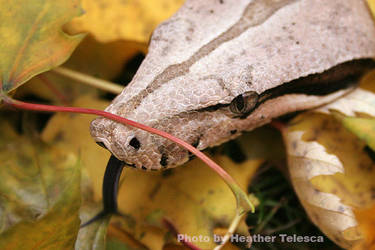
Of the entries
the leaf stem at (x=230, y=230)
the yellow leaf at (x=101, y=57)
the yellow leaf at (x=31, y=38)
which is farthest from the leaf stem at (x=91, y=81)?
the leaf stem at (x=230, y=230)

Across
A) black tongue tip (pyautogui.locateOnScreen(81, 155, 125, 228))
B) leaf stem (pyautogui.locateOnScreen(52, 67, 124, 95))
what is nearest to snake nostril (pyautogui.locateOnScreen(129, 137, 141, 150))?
black tongue tip (pyautogui.locateOnScreen(81, 155, 125, 228))

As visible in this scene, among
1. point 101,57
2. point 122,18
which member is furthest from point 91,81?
point 122,18

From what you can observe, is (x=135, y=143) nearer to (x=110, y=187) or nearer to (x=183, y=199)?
(x=110, y=187)

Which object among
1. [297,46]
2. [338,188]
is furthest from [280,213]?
[297,46]

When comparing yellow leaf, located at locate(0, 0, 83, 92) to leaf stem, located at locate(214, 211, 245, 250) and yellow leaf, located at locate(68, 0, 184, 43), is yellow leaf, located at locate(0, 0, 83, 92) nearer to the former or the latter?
yellow leaf, located at locate(68, 0, 184, 43)

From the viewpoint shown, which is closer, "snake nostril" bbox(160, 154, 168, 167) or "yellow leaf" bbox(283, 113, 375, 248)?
"snake nostril" bbox(160, 154, 168, 167)

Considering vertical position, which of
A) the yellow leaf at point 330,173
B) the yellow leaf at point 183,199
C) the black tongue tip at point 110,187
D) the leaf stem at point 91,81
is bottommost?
the yellow leaf at point 330,173

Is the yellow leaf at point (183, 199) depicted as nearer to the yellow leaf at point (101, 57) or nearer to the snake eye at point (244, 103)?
the snake eye at point (244, 103)
